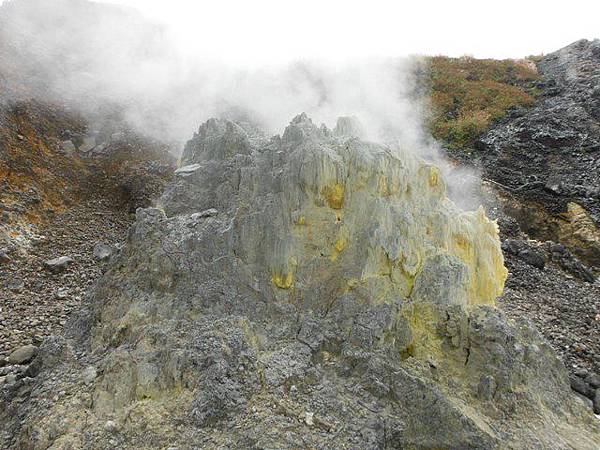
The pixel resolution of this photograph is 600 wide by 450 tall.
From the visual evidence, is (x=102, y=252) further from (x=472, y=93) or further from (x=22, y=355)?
(x=472, y=93)

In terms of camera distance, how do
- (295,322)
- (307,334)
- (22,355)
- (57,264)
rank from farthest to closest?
(57,264), (22,355), (295,322), (307,334)

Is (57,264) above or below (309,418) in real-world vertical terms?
below

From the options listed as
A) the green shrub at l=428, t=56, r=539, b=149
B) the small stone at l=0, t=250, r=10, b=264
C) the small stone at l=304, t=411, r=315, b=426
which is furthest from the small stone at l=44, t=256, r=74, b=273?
the green shrub at l=428, t=56, r=539, b=149

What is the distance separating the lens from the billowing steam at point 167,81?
21438mm

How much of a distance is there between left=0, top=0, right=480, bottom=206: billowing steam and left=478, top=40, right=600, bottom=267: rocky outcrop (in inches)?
109

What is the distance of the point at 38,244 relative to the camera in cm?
1338

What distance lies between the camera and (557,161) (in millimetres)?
19531

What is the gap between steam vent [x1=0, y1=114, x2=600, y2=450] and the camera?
6.45 m

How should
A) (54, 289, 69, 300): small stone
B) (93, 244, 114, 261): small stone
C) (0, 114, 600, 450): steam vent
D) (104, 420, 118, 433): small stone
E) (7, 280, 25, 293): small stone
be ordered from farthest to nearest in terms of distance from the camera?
(93, 244, 114, 261): small stone < (54, 289, 69, 300): small stone < (7, 280, 25, 293): small stone < (0, 114, 600, 450): steam vent < (104, 420, 118, 433): small stone

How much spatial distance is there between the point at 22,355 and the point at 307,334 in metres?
6.59

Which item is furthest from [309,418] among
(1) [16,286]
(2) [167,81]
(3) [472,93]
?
(3) [472,93]

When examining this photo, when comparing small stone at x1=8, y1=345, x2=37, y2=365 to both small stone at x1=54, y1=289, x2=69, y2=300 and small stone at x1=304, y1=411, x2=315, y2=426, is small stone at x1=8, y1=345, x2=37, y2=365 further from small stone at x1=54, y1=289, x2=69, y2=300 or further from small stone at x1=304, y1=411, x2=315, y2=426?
small stone at x1=304, y1=411, x2=315, y2=426

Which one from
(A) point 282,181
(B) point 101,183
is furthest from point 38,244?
(A) point 282,181

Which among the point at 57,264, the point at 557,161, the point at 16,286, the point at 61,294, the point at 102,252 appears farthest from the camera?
the point at 557,161
